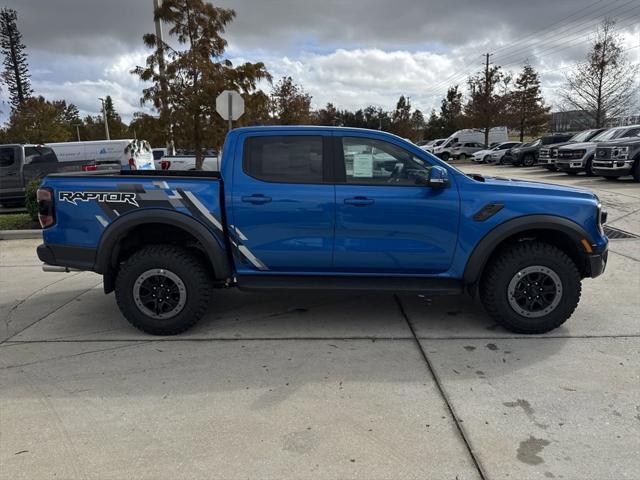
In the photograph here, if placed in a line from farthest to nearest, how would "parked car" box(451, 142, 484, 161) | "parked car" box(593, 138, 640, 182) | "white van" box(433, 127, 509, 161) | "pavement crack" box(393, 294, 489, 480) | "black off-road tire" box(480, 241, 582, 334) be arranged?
1. "white van" box(433, 127, 509, 161)
2. "parked car" box(451, 142, 484, 161)
3. "parked car" box(593, 138, 640, 182)
4. "black off-road tire" box(480, 241, 582, 334)
5. "pavement crack" box(393, 294, 489, 480)

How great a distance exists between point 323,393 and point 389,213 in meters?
1.57

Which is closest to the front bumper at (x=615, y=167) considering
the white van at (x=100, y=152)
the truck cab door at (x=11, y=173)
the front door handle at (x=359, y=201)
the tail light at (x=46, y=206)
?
the white van at (x=100, y=152)

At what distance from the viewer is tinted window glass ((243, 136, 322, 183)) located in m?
4.10

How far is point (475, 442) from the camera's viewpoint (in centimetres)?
272

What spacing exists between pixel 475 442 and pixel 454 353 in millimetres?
1173

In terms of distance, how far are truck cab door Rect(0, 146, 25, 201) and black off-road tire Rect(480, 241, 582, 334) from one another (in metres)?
12.7

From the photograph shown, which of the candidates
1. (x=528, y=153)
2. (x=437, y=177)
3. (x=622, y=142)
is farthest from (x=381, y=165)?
(x=528, y=153)

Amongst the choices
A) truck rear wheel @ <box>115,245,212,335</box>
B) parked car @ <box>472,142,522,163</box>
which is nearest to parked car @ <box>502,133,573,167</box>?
parked car @ <box>472,142,522,163</box>

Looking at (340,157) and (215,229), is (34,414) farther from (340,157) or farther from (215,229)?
(340,157)

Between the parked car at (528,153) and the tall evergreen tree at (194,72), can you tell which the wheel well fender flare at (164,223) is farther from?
the parked car at (528,153)

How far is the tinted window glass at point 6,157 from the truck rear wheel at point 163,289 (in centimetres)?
1070

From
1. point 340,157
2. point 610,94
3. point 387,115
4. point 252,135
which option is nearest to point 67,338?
point 252,135

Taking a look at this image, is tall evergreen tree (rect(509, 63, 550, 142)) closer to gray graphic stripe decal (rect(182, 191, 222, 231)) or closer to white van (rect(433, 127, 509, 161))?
white van (rect(433, 127, 509, 161))

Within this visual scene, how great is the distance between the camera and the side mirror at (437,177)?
3855 millimetres
